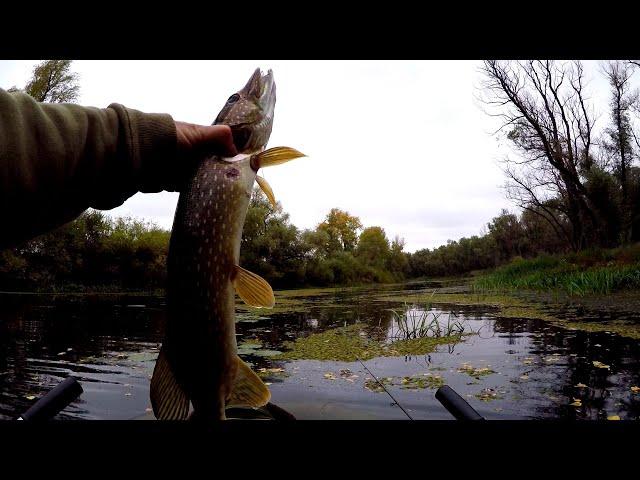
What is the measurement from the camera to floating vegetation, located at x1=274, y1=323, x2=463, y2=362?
17.7 feet

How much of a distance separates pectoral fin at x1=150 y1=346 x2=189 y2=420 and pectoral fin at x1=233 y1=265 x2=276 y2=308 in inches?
11.4

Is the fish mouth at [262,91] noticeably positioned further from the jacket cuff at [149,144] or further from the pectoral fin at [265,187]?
the jacket cuff at [149,144]

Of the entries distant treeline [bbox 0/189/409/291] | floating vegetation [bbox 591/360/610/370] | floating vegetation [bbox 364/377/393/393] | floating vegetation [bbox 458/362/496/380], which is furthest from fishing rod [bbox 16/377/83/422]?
distant treeline [bbox 0/189/409/291]

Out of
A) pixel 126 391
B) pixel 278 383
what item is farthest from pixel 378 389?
pixel 126 391

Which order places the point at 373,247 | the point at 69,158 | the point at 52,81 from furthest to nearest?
the point at 373,247
the point at 52,81
the point at 69,158

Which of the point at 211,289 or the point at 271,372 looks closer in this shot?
the point at 211,289

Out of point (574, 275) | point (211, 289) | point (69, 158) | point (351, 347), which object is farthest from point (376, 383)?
point (574, 275)

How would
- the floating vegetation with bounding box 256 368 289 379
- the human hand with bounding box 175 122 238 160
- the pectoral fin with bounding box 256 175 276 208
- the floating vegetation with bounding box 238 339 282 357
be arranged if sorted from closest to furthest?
1. the human hand with bounding box 175 122 238 160
2. the pectoral fin with bounding box 256 175 276 208
3. the floating vegetation with bounding box 256 368 289 379
4. the floating vegetation with bounding box 238 339 282 357

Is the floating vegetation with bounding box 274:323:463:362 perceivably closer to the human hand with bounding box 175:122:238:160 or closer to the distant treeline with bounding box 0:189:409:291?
the human hand with bounding box 175:122:238:160

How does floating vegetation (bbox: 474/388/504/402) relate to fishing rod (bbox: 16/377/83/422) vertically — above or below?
below

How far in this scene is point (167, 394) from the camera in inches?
52.7

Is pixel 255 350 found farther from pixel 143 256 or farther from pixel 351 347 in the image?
pixel 143 256

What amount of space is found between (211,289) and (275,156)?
46cm
